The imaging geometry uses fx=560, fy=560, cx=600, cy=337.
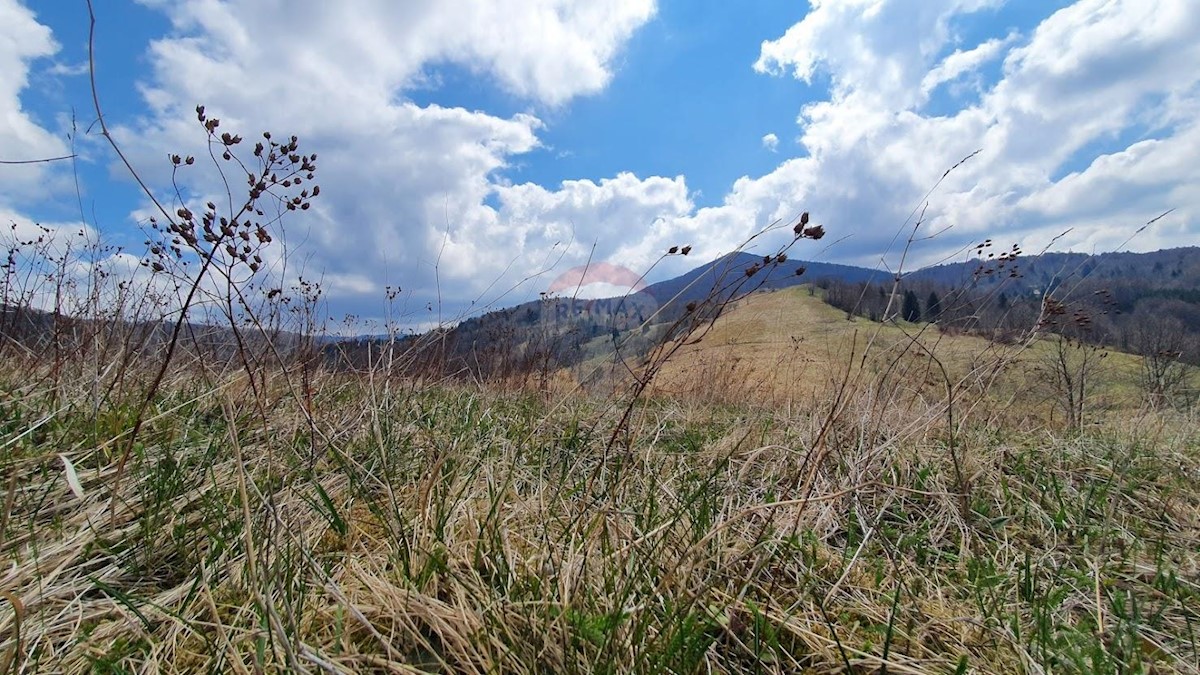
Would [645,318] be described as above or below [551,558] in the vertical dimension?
above

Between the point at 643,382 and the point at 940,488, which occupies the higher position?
the point at 643,382

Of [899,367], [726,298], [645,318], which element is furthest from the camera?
[899,367]

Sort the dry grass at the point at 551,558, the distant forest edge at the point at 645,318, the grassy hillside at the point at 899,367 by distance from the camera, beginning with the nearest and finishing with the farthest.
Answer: the dry grass at the point at 551,558 < the distant forest edge at the point at 645,318 < the grassy hillside at the point at 899,367

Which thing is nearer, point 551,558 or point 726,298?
point 551,558

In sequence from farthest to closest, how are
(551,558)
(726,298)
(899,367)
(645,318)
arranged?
(899,367) → (645,318) → (726,298) → (551,558)

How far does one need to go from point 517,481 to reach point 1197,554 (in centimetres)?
263

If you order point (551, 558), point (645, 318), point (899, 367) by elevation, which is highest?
point (645, 318)

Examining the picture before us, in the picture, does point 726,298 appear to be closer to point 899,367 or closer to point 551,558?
point 551,558

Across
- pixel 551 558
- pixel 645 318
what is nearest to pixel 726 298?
pixel 645 318

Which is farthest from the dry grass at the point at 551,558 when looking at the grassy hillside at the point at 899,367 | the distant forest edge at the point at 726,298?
the distant forest edge at the point at 726,298

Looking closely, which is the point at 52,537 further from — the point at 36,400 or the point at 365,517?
the point at 36,400

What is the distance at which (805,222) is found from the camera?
1.61 meters

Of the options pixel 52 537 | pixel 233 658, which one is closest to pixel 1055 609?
pixel 233 658

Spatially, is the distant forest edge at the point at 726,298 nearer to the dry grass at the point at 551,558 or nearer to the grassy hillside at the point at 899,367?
the grassy hillside at the point at 899,367
